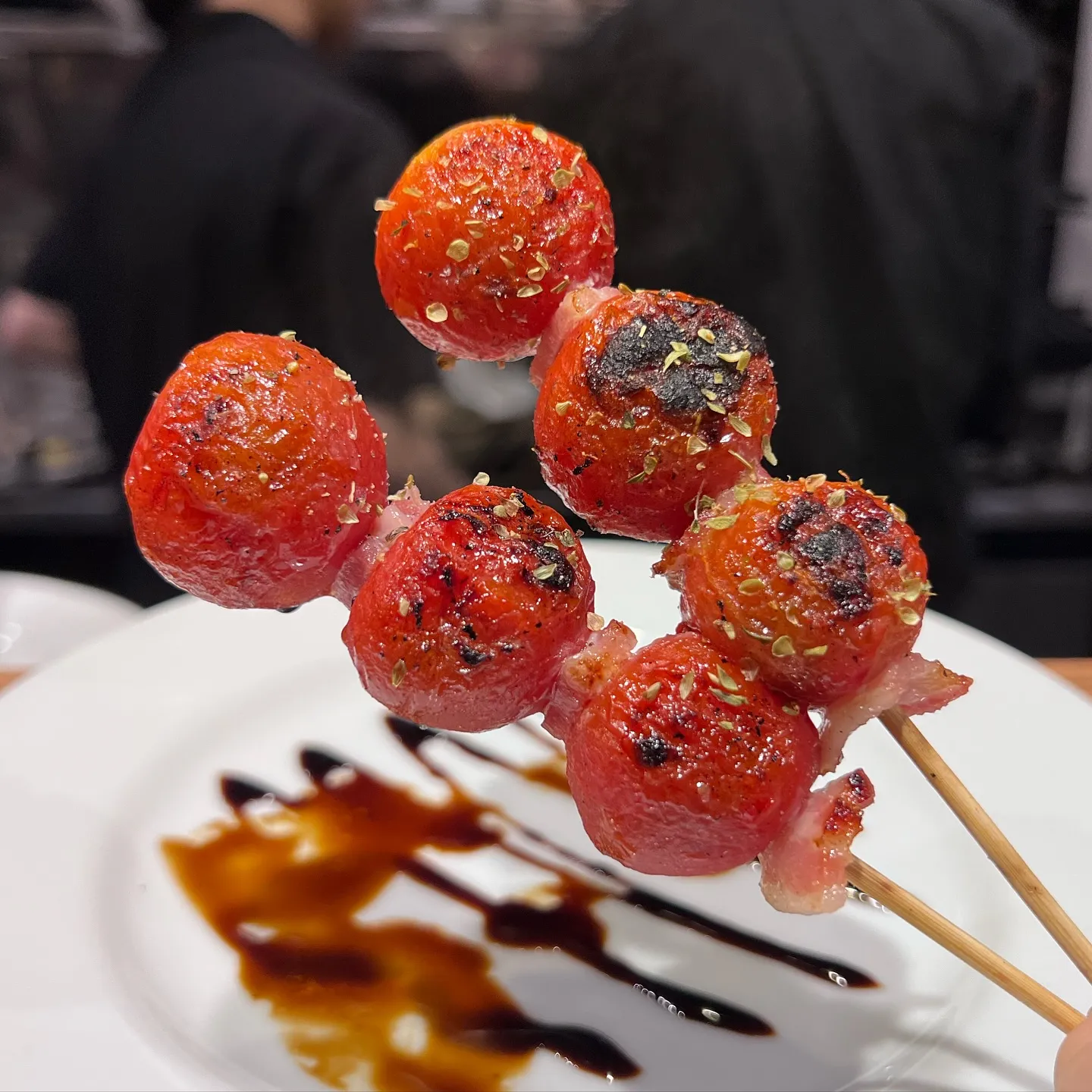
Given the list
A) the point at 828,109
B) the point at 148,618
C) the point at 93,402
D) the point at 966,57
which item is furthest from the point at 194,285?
the point at 966,57

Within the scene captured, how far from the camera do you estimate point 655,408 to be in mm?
942

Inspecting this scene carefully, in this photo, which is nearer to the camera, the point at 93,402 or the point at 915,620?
the point at 915,620

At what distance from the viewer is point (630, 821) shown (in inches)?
35.0

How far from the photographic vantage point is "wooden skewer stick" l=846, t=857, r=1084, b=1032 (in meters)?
0.94

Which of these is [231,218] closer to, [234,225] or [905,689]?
[234,225]

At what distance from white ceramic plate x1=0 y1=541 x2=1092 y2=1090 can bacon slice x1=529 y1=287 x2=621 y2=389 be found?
91 cm

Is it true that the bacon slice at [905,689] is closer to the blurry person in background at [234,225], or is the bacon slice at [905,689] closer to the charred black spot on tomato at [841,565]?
the charred black spot on tomato at [841,565]

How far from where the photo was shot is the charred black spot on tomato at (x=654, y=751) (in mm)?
857

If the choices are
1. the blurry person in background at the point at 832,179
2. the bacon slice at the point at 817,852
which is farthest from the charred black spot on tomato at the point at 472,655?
the blurry person in background at the point at 832,179

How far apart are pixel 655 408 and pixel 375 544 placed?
35 cm

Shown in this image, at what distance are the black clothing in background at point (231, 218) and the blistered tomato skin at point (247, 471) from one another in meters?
1.97

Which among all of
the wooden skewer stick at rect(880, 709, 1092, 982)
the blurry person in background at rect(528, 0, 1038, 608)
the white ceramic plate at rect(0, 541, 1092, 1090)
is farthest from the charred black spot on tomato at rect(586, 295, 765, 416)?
the blurry person in background at rect(528, 0, 1038, 608)

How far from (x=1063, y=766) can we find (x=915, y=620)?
86 cm

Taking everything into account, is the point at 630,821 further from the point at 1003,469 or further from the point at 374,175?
the point at 1003,469
